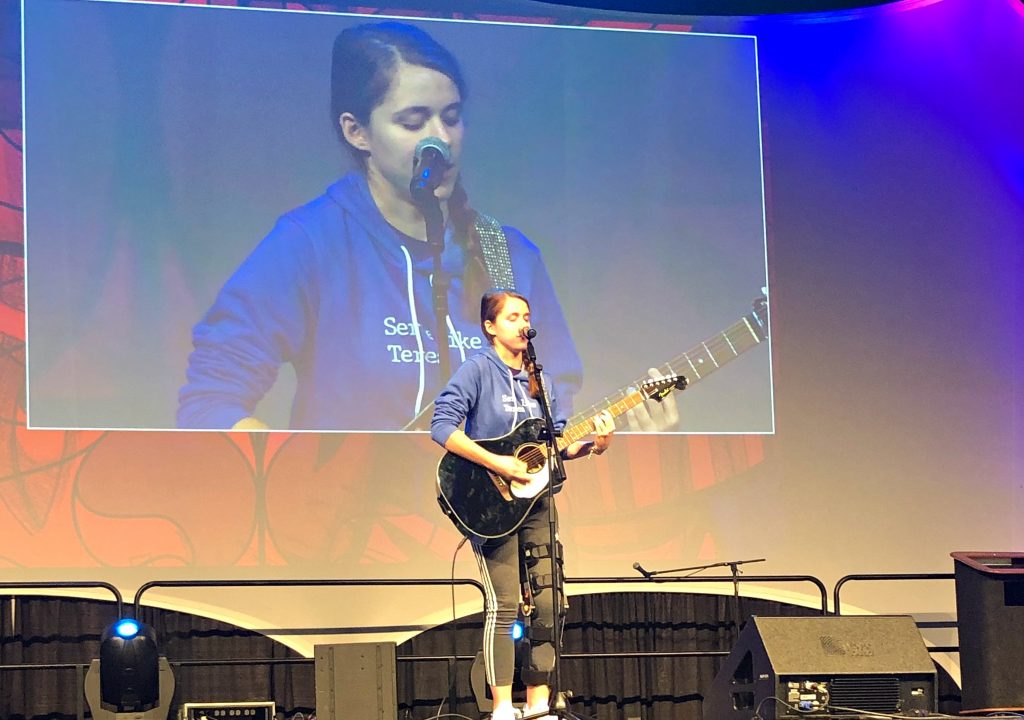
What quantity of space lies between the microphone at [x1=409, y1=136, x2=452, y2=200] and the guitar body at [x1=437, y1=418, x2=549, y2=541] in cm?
199

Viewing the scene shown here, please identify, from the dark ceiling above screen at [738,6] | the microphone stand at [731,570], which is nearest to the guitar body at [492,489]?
the microphone stand at [731,570]

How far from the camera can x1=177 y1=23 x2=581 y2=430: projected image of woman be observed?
18.7 feet

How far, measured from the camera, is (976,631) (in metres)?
4.81

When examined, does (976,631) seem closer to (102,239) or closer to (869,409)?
(869,409)

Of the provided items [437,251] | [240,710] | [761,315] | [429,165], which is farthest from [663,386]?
[240,710]

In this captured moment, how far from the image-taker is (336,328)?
5805mm

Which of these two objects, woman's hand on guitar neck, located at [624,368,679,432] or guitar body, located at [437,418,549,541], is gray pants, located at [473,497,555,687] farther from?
woman's hand on guitar neck, located at [624,368,679,432]

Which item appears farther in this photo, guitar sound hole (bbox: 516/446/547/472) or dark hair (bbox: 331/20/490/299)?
dark hair (bbox: 331/20/490/299)

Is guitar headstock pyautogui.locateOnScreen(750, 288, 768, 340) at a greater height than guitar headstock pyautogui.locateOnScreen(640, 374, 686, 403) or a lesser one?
greater

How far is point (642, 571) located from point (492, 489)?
65.1 inches

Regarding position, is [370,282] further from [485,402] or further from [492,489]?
[492,489]

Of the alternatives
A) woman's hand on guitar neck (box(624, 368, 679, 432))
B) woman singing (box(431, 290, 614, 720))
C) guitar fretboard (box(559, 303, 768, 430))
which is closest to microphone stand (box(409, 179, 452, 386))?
guitar fretboard (box(559, 303, 768, 430))

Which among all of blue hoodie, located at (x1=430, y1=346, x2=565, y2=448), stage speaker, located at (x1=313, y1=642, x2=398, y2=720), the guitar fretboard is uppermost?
the guitar fretboard

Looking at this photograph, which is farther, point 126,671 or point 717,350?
point 717,350
